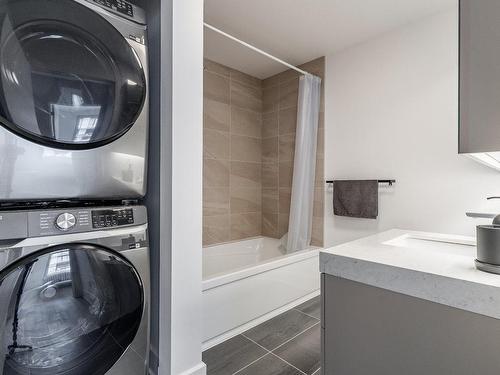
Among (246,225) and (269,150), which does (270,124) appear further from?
(246,225)

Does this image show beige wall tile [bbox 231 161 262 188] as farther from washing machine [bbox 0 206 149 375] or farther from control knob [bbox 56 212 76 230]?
control knob [bbox 56 212 76 230]

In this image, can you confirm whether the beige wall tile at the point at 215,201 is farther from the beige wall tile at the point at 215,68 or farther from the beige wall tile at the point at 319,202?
the beige wall tile at the point at 215,68

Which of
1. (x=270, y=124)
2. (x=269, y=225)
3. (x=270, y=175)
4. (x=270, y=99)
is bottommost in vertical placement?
(x=269, y=225)

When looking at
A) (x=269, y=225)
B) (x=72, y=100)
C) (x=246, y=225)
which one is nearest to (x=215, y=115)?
(x=246, y=225)

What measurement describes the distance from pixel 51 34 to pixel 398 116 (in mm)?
2364

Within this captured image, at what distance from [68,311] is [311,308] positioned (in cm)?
A: 175

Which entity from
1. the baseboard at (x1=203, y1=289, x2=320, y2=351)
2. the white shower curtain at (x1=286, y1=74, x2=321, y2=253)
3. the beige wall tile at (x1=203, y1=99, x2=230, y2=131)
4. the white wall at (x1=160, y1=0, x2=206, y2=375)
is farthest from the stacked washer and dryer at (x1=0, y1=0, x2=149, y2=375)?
the white shower curtain at (x1=286, y1=74, x2=321, y2=253)

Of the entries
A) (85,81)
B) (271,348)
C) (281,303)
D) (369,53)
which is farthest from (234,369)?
(369,53)

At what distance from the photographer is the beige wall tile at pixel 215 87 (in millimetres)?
2797

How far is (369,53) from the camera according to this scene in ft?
7.95

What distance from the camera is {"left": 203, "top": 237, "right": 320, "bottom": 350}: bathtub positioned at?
5.49ft

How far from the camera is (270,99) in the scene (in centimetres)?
328

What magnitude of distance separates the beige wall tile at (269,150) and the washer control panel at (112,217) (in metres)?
2.29

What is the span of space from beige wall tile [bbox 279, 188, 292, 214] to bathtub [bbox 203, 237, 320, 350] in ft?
2.52
